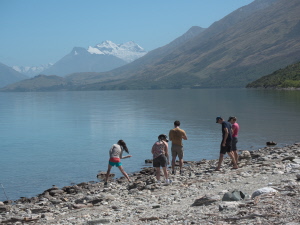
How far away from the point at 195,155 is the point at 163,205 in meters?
21.8

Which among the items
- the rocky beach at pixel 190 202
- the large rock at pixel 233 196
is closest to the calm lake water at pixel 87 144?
the rocky beach at pixel 190 202

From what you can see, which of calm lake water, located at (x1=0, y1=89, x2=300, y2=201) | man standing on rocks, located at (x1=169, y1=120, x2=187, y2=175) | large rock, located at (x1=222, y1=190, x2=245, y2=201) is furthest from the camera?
calm lake water, located at (x1=0, y1=89, x2=300, y2=201)

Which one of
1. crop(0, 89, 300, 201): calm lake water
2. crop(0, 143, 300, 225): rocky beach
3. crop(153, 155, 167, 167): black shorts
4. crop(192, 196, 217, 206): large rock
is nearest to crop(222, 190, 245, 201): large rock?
crop(0, 143, 300, 225): rocky beach

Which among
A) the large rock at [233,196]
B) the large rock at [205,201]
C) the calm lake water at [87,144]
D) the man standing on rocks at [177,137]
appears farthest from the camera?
the calm lake water at [87,144]

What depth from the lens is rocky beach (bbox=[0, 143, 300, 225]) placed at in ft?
39.8

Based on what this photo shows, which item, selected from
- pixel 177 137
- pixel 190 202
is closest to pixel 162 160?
pixel 177 137

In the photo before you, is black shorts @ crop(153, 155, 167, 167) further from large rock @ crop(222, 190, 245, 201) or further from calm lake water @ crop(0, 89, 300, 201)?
calm lake water @ crop(0, 89, 300, 201)

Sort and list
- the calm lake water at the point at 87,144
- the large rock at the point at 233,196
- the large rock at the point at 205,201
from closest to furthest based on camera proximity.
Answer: the large rock at the point at 233,196
the large rock at the point at 205,201
the calm lake water at the point at 87,144

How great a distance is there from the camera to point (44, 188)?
27.2m

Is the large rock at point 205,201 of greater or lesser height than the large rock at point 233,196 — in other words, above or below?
below

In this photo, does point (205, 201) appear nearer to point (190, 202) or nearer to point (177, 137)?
point (190, 202)

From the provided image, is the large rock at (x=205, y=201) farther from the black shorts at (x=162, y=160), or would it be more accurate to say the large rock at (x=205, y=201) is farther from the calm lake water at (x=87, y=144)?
the calm lake water at (x=87, y=144)

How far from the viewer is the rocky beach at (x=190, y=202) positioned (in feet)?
39.8

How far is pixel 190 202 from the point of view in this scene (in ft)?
50.9
